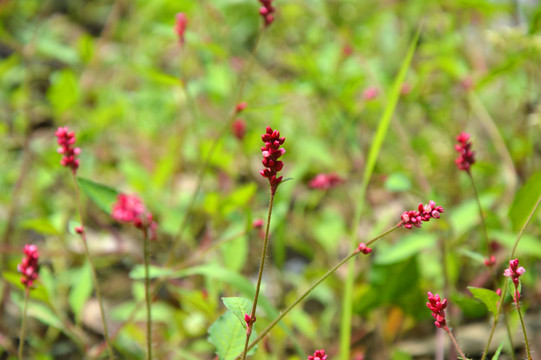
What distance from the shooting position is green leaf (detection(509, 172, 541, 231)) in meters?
1.29

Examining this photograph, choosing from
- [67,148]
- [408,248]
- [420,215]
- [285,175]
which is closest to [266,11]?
[67,148]

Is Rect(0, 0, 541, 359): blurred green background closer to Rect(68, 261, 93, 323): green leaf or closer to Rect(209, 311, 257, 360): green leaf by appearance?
Rect(68, 261, 93, 323): green leaf

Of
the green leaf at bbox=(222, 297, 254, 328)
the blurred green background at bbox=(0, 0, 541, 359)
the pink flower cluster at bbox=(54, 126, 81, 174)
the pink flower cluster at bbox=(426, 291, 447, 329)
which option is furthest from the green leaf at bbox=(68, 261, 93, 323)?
the pink flower cluster at bbox=(426, 291, 447, 329)

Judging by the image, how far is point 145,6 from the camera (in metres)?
3.06

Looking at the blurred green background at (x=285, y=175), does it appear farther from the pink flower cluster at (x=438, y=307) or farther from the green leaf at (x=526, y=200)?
the pink flower cluster at (x=438, y=307)

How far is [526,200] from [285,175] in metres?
1.28

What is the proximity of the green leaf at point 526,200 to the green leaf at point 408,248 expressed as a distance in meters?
0.22

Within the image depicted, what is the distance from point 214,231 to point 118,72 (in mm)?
1496

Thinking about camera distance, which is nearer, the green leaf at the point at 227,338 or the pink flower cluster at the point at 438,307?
the pink flower cluster at the point at 438,307

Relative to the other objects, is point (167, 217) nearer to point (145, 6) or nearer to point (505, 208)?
point (505, 208)

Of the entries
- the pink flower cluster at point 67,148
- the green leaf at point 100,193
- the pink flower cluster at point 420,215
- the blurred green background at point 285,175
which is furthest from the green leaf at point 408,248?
the pink flower cluster at point 67,148

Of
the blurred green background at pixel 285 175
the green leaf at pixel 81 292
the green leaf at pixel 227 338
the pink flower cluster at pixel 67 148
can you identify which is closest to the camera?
the green leaf at pixel 227 338

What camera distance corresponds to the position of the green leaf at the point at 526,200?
50.7 inches

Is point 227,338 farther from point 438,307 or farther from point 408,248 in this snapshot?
point 408,248
